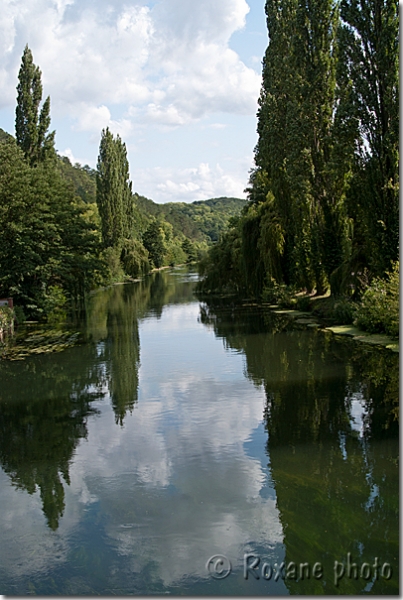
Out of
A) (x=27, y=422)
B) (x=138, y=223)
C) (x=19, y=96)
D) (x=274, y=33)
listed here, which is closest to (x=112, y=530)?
(x=27, y=422)

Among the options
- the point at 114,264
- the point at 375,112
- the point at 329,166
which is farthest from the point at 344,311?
the point at 114,264

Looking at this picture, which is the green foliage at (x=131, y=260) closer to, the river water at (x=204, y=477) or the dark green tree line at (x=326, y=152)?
the dark green tree line at (x=326, y=152)

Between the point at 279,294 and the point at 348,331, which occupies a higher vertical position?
the point at 279,294

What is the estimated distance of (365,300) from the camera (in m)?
17.3

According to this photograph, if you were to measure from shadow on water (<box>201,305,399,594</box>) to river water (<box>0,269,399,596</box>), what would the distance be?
2 centimetres

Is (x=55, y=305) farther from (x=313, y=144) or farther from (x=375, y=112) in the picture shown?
(x=375, y=112)

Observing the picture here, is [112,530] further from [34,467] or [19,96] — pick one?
[19,96]

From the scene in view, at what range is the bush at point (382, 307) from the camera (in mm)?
15227

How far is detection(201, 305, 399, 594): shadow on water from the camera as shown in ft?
17.0

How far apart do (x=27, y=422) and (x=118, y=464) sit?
114 inches

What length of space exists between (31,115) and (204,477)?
A: 28.2 m

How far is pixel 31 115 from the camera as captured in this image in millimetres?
31344

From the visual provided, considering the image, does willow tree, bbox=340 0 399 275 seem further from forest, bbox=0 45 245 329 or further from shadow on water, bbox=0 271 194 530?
forest, bbox=0 45 245 329

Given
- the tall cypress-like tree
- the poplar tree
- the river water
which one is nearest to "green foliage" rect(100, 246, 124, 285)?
the tall cypress-like tree
